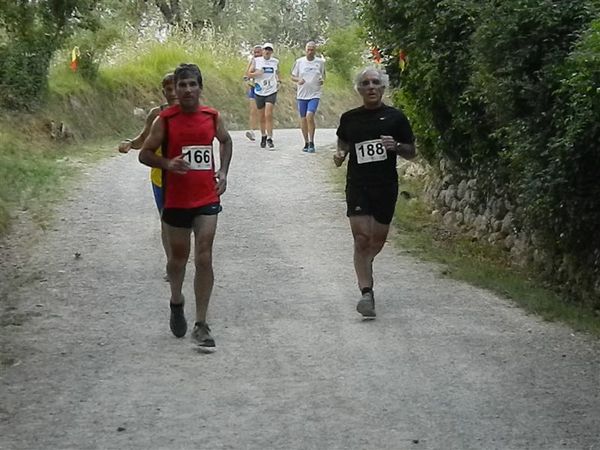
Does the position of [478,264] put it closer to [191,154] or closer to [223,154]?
[223,154]

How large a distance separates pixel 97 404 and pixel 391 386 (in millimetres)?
1851

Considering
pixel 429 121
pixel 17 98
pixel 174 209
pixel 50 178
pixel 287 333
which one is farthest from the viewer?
pixel 17 98

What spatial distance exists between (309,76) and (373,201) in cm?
972

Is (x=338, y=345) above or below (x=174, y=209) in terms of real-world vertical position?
below

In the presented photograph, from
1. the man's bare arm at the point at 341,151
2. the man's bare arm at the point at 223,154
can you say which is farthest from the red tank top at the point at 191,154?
the man's bare arm at the point at 341,151

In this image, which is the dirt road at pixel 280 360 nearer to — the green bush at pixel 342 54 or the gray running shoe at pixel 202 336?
the gray running shoe at pixel 202 336

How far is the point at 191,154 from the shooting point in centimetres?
741

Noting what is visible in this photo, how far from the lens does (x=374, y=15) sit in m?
12.9

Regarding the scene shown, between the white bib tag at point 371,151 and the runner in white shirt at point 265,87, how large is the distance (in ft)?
33.3

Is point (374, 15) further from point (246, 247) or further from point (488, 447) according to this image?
point (488, 447)

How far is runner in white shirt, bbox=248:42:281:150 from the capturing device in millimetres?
18797

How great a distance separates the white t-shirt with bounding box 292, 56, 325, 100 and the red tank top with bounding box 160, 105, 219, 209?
1067 centimetres

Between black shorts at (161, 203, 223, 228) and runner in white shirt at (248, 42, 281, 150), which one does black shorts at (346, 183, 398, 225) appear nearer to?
black shorts at (161, 203, 223, 228)

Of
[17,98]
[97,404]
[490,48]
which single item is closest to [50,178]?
[17,98]
